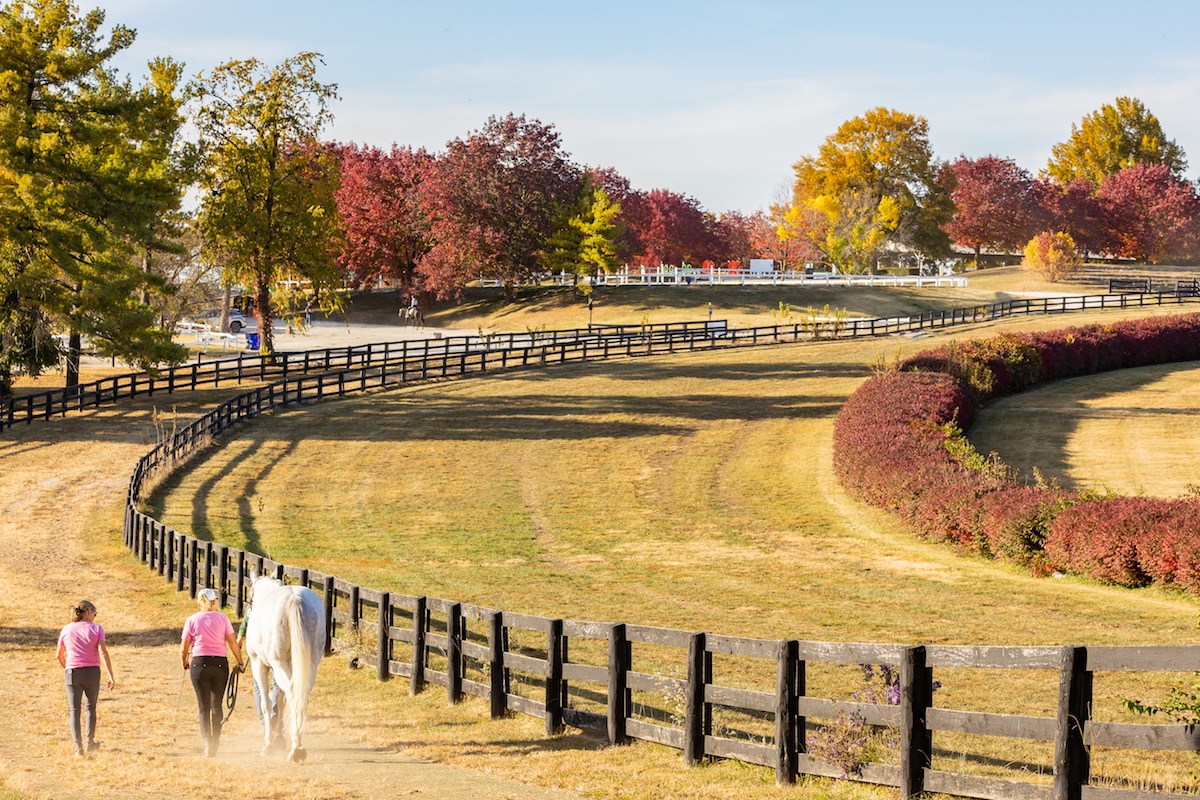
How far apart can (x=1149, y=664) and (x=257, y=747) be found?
8.63 m

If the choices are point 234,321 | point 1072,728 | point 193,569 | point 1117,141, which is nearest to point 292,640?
point 1072,728

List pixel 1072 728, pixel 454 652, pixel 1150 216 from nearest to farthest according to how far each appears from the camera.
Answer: pixel 1072 728 → pixel 454 652 → pixel 1150 216

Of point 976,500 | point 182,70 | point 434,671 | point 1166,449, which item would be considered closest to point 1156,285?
point 1166,449

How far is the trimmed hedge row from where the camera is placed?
22078 mm

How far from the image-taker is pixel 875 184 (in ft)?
387

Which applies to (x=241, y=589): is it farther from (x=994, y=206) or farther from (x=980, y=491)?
(x=994, y=206)

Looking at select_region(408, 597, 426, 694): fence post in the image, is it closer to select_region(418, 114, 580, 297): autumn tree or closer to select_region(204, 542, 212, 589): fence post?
select_region(204, 542, 212, 589): fence post

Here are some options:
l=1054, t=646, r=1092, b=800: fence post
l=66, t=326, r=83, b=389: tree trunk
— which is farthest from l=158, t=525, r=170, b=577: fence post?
l=66, t=326, r=83, b=389: tree trunk

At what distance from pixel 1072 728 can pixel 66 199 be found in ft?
149

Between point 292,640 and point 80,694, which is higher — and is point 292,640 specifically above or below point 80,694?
above

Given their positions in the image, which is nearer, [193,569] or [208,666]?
[208,666]

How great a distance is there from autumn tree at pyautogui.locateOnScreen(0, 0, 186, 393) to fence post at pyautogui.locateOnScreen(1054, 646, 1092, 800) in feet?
147

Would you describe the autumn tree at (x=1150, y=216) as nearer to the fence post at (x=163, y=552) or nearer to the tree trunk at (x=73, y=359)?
the tree trunk at (x=73, y=359)

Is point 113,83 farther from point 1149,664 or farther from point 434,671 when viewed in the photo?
point 1149,664
